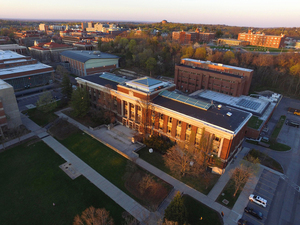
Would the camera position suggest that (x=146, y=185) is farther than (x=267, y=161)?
No

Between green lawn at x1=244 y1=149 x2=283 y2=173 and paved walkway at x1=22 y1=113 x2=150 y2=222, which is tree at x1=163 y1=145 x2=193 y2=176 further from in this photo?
green lawn at x1=244 y1=149 x2=283 y2=173

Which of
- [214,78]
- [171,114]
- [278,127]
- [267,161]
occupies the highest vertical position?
[214,78]

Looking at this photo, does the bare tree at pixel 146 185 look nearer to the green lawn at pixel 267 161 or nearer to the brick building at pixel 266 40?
the green lawn at pixel 267 161

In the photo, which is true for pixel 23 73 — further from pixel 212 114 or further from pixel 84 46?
pixel 212 114

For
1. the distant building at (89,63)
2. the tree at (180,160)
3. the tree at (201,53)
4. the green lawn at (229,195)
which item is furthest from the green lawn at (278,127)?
the distant building at (89,63)

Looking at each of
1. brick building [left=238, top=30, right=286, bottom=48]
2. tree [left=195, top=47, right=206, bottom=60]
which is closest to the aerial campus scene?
tree [left=195, top=47, right=206, bottom=60]

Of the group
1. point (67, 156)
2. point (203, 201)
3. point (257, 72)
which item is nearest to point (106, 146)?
point (67, 156)

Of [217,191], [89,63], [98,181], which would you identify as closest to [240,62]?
[89,63]
